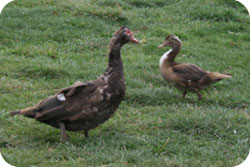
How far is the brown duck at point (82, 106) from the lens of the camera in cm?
524

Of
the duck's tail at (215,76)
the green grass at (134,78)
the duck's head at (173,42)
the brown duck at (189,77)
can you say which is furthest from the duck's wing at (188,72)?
the duck's head at (173,42)

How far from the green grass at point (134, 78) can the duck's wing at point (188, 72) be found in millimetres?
305

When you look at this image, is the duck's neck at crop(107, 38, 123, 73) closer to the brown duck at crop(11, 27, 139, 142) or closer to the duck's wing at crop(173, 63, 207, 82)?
the brown duck at crop(11, 27, 139, 142)

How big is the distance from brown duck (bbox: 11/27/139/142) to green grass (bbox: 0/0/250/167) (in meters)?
0.23

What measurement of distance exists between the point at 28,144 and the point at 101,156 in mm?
920

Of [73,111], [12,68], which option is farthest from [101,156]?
[12,68]

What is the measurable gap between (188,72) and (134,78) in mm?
978

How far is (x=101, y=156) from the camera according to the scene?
4.91 m

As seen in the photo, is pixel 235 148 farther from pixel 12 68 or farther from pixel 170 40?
pixel 12 68

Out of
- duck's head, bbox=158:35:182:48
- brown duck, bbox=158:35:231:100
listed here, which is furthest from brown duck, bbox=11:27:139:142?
duck's head, bbox=158:35:182:48

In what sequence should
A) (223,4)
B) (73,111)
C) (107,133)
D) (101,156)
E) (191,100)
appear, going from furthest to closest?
(223,4)
(191,100)
(107,133)
(73,111)
(101,156)

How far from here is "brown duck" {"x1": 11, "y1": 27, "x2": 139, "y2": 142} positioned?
524 cm

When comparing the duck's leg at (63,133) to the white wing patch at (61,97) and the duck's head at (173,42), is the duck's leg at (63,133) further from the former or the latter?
the duck's head at (173,42)

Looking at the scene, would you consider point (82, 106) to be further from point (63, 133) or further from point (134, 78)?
point (134, 78)
